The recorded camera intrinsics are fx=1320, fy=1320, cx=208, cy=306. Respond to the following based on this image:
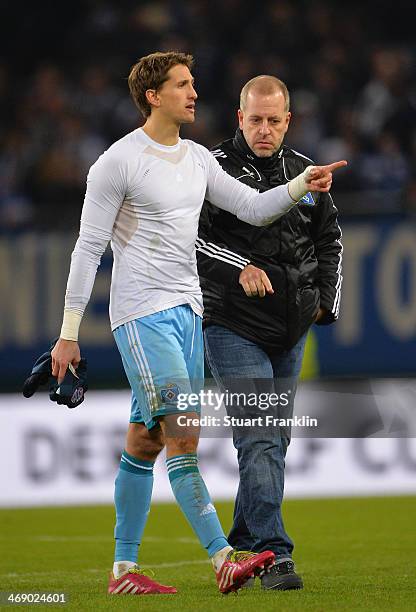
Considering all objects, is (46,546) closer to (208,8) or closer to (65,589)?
(65,589)

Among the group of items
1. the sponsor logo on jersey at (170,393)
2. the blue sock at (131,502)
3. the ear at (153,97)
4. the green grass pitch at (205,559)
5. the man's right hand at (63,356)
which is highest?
the ear at (153,97)

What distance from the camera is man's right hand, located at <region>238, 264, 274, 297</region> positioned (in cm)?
560

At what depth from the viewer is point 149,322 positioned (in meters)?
5.39

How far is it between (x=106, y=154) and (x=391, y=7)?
11329mm

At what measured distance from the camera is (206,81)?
48.5ft

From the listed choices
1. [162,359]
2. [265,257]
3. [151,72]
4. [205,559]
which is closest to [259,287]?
[265,257]

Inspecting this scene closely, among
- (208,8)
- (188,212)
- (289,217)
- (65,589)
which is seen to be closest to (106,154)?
(188,212)

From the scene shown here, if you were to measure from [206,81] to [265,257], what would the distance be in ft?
30.4

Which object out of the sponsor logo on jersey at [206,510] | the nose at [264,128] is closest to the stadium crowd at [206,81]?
the nose at [264,128]

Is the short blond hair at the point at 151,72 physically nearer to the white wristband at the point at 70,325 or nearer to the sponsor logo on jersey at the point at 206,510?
the white wristband at the point at 70,325

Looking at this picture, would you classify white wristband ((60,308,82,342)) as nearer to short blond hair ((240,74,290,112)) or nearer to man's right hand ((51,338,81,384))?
man's right hand ((51,338,81,384))

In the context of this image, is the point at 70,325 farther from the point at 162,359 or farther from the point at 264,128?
the point at 264,128

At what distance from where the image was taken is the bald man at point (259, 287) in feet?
18.5

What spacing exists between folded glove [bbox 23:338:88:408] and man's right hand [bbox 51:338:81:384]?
3cm
